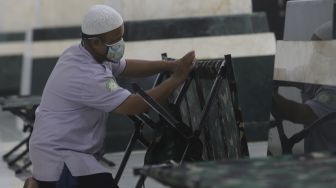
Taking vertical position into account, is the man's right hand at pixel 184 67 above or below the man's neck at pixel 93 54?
below

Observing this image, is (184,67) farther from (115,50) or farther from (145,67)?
(145,67)

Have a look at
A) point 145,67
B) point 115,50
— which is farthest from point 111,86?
point 145,67

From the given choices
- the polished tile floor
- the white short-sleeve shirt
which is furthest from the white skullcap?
the polished tile floor

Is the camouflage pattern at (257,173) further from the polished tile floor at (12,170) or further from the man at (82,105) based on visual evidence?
the polished tile floor at (12,170)

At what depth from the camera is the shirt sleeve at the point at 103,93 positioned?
4.32 metres

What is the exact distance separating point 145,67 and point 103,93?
0.74 m

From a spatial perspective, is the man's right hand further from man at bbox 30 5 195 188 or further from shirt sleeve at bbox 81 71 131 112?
Answer: shirt sleeve at bbox 81 71 131 112

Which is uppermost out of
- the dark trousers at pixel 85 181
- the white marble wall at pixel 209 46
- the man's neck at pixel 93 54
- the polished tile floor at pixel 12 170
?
the man's neck at pixel 93 54

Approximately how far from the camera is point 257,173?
104 inches

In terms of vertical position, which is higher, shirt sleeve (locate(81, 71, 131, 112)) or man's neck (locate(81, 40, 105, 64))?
man's neck (locate(81, 40, 105, 64))

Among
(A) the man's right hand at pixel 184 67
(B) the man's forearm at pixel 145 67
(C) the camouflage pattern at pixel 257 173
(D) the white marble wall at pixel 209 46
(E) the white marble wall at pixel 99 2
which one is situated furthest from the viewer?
(E) the white marble wall at pixel 99 2

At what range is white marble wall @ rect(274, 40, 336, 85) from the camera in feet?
14.6

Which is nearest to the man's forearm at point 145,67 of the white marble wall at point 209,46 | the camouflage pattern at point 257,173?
the camouflage pattern at point 257,173

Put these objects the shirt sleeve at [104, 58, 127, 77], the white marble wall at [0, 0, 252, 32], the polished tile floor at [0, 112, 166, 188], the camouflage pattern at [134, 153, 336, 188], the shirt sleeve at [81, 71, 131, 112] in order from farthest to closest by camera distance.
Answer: the white marble wall at [0, 0, 252, 32]
the polished tile floor at [0, 112, 166, 188]
the shirt sleeve at [104, 58, 127, 77]
the shirt sleeve at [81, 71, 131, 112]
the camouflage pattern at [134, 153, 336, 188]
